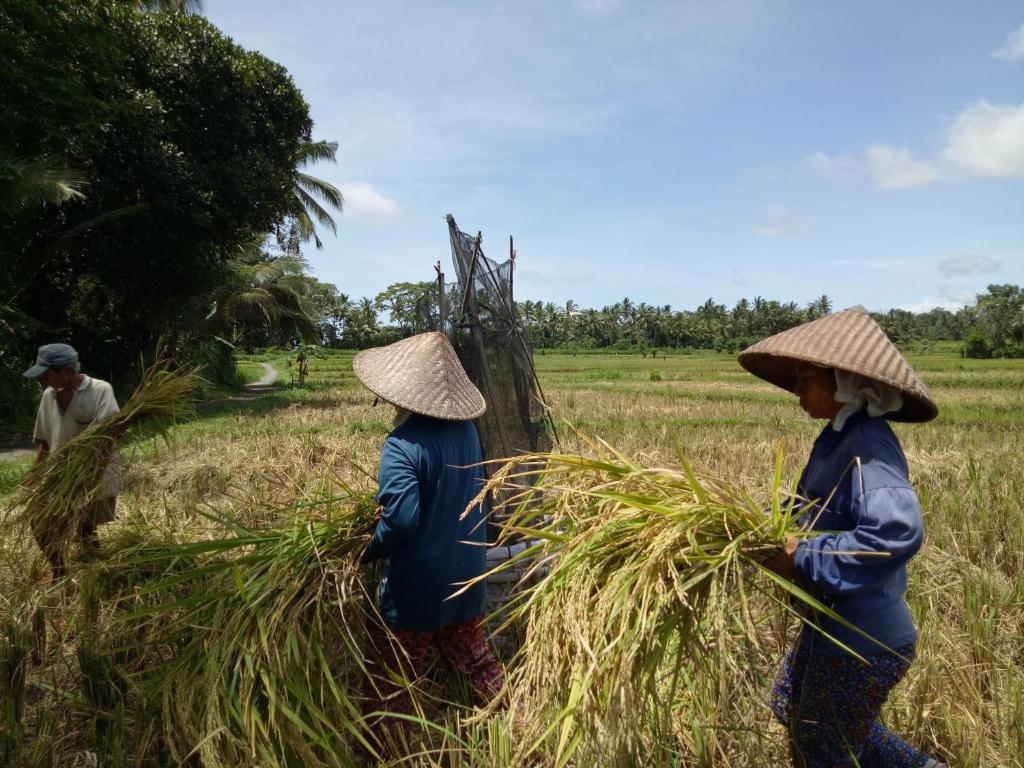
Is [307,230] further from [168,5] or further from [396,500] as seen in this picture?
[396,500]

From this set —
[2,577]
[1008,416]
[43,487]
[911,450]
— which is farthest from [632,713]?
[1008,416]

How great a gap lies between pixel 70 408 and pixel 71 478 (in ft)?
1.63

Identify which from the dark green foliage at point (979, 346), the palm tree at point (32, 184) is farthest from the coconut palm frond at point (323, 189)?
the dark green foliage at point (979, 346)

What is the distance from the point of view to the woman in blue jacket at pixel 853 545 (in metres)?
1.42

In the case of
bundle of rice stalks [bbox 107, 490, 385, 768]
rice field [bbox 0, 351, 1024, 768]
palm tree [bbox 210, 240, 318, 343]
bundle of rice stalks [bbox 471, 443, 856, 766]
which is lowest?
rice field [bbox 0, 351, 1024, 768]

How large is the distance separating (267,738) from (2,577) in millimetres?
2286

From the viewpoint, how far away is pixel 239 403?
13.8 meters

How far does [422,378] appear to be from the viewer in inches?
84.8

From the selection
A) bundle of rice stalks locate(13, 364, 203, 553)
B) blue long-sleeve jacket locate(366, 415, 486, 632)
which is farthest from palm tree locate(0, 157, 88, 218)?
blue long-sleeve jacket locate(366, 415, 486, 632)

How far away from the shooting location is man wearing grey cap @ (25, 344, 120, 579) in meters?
3.11

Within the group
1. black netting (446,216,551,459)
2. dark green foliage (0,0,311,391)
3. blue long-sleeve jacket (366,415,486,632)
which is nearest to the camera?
blue long-sleeve jacket (366,415,486,632)

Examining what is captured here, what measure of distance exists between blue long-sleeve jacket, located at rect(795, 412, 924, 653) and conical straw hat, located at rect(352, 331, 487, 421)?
108cm

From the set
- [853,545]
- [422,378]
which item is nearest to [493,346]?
[422,378]

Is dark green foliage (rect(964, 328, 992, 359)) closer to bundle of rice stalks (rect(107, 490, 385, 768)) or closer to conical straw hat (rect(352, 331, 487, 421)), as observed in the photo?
conical straw hat (rect(352, 331, 487, 421))
